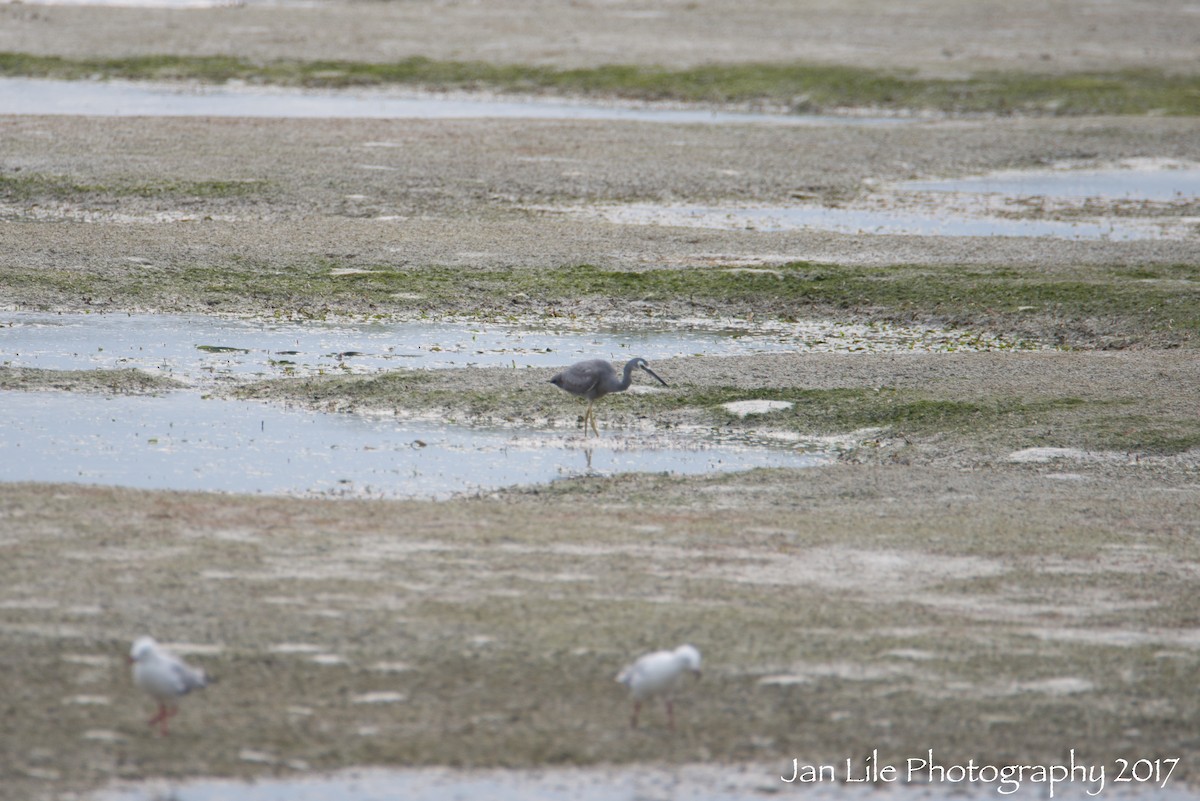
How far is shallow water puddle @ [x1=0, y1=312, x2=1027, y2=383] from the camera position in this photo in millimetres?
17047

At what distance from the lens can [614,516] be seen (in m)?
12.3

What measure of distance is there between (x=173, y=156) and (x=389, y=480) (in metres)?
17.1

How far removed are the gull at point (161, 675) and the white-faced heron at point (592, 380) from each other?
708cm

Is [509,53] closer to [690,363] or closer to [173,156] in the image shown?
[173,156]

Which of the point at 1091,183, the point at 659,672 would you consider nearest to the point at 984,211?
the point at 1091,183

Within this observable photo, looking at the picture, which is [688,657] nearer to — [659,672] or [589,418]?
[659,672]

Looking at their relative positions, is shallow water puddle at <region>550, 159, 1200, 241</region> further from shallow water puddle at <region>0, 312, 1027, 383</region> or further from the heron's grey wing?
the heron's grey wing

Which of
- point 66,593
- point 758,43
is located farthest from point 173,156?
point 758,43

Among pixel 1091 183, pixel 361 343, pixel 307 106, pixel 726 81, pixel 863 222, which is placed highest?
pixel 726 81

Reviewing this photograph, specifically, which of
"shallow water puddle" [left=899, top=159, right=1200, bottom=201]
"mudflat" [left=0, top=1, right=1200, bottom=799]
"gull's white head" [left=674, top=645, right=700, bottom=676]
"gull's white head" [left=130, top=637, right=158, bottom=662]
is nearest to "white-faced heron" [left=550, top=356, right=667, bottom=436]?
"mudflat" [left=0, top=1, right=1200, bottom=799]

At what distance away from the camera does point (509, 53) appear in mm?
47219

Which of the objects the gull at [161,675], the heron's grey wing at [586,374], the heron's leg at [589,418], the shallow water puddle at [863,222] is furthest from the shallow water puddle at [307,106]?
the gull at [161,675]

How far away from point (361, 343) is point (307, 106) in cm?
2208

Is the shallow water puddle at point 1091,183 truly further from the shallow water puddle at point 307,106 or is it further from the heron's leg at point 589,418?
the heron's leg at point 589,418
